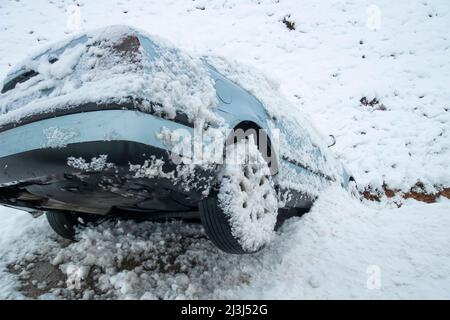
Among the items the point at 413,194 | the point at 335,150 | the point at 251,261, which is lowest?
the point at 251,261

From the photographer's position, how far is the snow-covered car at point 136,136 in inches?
63.0

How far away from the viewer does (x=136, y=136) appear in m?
1.57

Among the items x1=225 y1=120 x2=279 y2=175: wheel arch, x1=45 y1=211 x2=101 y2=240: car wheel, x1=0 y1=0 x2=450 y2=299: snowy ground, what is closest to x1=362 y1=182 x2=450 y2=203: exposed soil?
x1=0 y1=0 x2=450 y2=299: snowy ground

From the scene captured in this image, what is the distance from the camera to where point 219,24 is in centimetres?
1218

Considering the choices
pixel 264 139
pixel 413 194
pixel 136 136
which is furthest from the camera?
pixel 413 194

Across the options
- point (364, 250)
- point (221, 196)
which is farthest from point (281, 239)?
point (221, 196)

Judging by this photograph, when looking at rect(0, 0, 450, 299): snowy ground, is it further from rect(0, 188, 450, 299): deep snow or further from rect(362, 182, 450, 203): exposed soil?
rect(362, 182, 450, 203): exposed soil

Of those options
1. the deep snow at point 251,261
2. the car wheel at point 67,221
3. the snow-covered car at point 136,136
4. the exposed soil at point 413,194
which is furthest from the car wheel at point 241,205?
the exposed soil at point 413,194

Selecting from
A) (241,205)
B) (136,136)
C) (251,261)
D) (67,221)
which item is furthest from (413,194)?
(136,136)

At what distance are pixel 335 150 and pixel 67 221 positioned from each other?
5908 millimetres

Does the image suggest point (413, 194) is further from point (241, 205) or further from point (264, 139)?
point (241, 205)

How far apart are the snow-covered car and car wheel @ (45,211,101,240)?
403 millimetres
